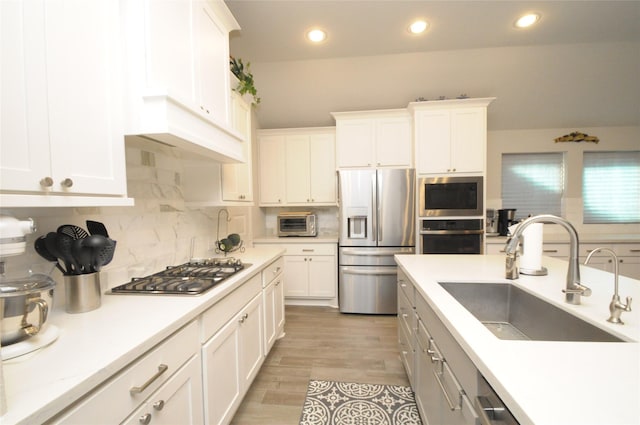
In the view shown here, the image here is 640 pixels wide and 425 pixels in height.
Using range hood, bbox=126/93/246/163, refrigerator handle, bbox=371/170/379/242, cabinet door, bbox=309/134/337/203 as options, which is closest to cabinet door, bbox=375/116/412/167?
refrigerator handle, bbox=371/170/379/242

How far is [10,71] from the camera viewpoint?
0.72 meters

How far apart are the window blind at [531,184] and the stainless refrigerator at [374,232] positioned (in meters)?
1.71

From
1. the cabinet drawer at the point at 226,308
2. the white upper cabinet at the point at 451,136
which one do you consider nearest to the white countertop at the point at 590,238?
the white upper cabinet at the point at 451,136

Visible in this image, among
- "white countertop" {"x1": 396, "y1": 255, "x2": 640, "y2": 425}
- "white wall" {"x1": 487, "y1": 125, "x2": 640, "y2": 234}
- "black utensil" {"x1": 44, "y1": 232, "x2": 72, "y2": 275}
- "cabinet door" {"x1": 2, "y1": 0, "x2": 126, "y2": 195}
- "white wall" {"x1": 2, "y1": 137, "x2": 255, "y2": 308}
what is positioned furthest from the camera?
"white wall" {"x1": 487, "y1": 125, "x2": 640, "y2": 234}

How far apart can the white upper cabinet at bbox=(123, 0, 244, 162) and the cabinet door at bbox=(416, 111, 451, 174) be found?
2280 millimetres

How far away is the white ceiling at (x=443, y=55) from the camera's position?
2326mm

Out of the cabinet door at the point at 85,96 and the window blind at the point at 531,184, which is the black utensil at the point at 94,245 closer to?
the cabinet door at the point at 85,96

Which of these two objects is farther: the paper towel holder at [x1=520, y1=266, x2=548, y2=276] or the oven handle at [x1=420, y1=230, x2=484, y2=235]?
the oven handle at [x1=420, y1=230, x2=484, y2=235]

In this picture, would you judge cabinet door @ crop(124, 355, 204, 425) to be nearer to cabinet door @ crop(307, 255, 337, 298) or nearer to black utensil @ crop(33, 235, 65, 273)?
black utensil @ crop(33, 235, 65, 273)

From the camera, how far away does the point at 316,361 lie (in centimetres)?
222

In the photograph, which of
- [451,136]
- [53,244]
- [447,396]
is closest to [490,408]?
[447,396]

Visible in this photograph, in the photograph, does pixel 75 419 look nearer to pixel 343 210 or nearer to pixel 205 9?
pixel 205 9

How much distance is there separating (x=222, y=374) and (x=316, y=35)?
289cm

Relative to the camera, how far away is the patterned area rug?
1.62m
